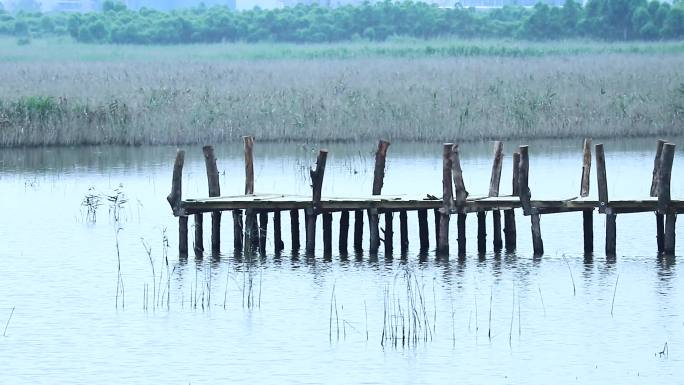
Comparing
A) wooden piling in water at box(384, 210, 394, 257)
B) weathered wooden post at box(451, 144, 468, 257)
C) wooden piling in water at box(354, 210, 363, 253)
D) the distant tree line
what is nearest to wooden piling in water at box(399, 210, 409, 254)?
wooden piling in water at box(384, 210, 394, 257)

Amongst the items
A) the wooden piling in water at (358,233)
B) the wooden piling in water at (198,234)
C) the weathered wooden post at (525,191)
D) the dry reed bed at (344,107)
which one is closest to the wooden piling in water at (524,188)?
the weathered wooden post at (525,191)

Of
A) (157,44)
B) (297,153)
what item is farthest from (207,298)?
(157,44)

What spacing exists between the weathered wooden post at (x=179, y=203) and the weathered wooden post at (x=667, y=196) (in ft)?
20.1

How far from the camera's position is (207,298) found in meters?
18.4

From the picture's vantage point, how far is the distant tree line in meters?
70.9

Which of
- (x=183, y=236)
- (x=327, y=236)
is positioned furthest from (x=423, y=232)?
(x=183, y=236)

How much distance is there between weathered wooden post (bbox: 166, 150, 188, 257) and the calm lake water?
0.27m

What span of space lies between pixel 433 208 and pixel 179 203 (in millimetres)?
3303

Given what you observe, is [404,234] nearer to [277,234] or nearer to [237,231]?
[277,234]

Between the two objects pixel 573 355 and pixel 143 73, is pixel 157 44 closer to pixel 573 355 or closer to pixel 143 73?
pixel 143 73

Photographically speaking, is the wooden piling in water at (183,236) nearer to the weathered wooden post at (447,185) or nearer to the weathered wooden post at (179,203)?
the weathered wooden post at (179,203)

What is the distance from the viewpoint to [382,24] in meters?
77.4

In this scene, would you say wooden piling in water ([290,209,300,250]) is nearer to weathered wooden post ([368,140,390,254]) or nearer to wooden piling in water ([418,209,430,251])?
weathered wooden post ([368,140,390,254])

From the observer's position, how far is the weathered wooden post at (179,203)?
2072 cm
